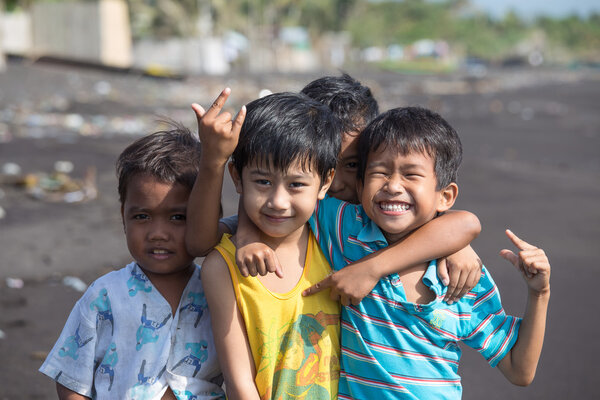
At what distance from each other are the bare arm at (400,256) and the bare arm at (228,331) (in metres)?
0.22

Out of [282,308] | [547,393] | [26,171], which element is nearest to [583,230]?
[547,393]

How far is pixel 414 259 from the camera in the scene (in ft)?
6.23

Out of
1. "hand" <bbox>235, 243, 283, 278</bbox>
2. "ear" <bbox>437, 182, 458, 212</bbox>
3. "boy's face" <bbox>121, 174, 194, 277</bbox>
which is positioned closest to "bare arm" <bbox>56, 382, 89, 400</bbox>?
"boy's face" <bbox>121, 174, 194, 277</bbox>

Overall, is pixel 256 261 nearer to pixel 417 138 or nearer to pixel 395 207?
pixel 395 207

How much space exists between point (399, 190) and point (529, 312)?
531mm

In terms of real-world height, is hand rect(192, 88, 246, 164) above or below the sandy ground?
above

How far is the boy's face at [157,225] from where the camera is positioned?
77.9 inches

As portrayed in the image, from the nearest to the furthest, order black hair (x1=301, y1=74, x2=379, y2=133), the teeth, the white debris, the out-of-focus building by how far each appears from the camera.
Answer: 1. the teeth
2. black hair (x1=301, y1=74, x2=379, y2=133)
3. the white debris
4. the out-of-focus building

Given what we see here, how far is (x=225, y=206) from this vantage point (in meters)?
6.83

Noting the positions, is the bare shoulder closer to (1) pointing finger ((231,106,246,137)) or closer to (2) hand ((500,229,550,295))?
(1) pointing finger ((231,106,246,137))

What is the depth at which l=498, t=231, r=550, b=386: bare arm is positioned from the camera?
184 centimetres

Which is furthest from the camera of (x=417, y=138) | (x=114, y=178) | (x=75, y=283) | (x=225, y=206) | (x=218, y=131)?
(x=114, y=178)

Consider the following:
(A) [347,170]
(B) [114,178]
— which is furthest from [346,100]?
(B) [114,178]

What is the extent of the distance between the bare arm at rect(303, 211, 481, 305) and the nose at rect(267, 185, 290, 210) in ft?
0.85
